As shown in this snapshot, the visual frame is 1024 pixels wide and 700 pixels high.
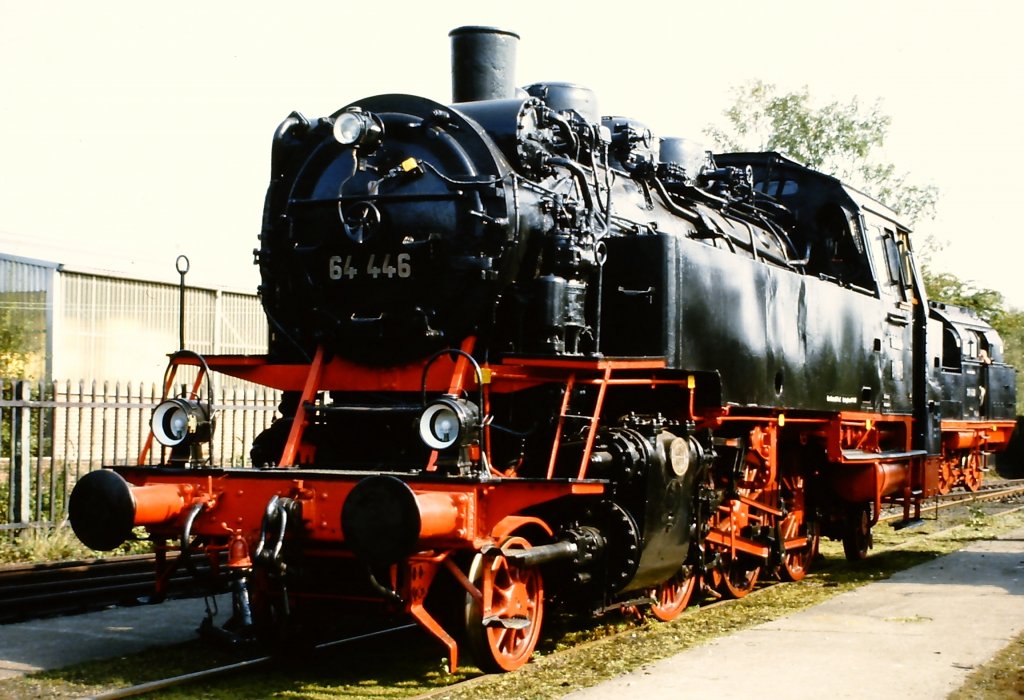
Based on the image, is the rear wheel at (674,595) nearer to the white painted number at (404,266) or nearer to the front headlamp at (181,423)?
the white painted number at (404,266)

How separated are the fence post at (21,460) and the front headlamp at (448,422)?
692cm

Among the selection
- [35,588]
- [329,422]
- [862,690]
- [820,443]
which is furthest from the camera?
[820,443]

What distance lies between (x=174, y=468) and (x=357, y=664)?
1.64 m

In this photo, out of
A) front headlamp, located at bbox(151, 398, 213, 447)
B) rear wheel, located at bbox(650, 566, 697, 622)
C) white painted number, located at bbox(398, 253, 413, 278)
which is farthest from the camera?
rear wheel, located at bbox(650, 566, 697, 622)

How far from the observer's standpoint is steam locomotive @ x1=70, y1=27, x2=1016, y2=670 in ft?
20.5

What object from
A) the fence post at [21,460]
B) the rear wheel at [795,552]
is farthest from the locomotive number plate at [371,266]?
the fence post at [21,460]

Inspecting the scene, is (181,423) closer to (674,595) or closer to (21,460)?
(674,595)

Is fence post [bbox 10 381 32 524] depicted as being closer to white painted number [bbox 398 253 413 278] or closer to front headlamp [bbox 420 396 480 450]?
white painted number [bbox 398 253 413 278]

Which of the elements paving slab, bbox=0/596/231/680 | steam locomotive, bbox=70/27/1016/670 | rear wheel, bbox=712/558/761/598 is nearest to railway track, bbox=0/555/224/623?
paving slab, bbox=0/596/231/680

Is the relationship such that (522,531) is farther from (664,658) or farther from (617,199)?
(617,199)

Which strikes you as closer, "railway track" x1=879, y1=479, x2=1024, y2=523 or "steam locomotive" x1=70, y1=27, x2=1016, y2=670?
"steam locomotive" x1=70, y1=27, x2=1016, y2=670

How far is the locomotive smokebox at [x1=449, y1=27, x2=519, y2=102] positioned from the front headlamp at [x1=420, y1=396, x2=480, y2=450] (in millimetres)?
2942

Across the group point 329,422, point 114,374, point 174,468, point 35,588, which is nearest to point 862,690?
point 329,422

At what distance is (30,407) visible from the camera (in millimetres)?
11836
